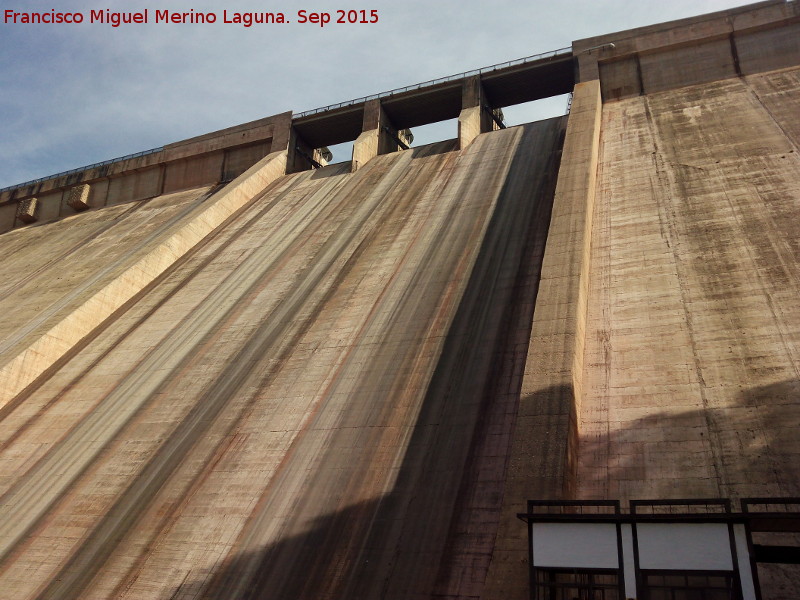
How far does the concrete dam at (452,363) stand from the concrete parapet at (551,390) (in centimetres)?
5

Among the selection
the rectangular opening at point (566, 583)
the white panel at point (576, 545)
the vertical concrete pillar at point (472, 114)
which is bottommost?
the rectangular opening at point (566, 583)

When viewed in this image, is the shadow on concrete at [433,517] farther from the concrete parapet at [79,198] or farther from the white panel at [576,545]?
the concrete parapet at [79,198]

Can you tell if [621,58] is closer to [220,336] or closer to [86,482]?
[220,336]

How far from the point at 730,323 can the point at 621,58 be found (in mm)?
13935

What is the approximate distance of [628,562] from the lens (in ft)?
19.5

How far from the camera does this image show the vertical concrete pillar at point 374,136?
23.5 metres

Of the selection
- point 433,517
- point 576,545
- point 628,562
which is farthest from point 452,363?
point 628,562

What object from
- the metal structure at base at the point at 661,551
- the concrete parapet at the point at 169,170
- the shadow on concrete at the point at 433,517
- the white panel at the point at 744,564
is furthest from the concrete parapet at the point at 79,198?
the white panel at the point at 744,564

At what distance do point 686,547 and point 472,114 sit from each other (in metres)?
19.1

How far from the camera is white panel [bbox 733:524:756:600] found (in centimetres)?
550

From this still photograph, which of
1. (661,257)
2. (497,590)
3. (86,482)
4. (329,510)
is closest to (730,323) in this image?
(661,257)

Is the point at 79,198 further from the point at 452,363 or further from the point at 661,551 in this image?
the point at 661,551

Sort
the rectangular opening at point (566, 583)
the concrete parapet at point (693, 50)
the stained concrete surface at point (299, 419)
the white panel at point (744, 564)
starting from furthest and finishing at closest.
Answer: the concrete parapet at point (693, 50)
the stained concrete surface at point (299, 419)
the rectangular opening at point (566, 583)
the white panel at point (744, 564)

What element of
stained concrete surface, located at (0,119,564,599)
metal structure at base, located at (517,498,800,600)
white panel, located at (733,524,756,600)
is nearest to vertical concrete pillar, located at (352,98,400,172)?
stained concrete surface, located at (0,119,564,599)
